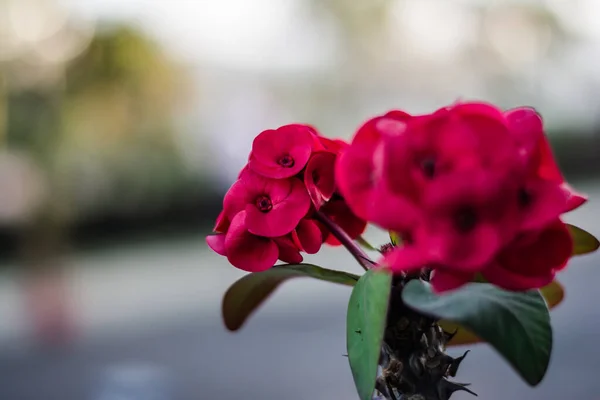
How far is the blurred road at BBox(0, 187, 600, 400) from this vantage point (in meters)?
2.57

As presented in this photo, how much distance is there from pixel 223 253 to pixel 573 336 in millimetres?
2828

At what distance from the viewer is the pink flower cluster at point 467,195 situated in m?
0.30

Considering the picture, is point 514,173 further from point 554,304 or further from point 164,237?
point 164,237

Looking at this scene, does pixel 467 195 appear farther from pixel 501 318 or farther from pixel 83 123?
pixel 83 123

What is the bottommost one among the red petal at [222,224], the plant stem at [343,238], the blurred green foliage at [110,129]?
the blurred green foliage at [110,129]

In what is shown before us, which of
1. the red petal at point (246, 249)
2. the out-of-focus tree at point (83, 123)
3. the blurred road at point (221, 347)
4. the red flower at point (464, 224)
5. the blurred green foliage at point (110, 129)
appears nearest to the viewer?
the red flower at point (464, 224)

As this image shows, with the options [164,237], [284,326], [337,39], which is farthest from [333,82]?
[284,326]

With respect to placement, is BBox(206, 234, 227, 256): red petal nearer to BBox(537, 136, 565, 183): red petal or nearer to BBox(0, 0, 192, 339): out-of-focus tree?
BBox(537, 136, 565, 183): red petal

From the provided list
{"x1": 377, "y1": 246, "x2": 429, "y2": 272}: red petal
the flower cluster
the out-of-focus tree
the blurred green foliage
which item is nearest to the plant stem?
the flower cluster

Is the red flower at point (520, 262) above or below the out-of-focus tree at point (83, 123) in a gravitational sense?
above

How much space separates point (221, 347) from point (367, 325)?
9.54ft

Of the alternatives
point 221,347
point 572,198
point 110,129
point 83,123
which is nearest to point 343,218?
point 572,198

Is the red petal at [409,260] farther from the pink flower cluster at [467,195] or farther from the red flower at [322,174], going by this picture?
the red flower at [322,174]

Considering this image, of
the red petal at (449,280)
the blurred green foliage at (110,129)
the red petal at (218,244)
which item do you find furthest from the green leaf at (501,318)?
the blurred green foliage at (110,129)
